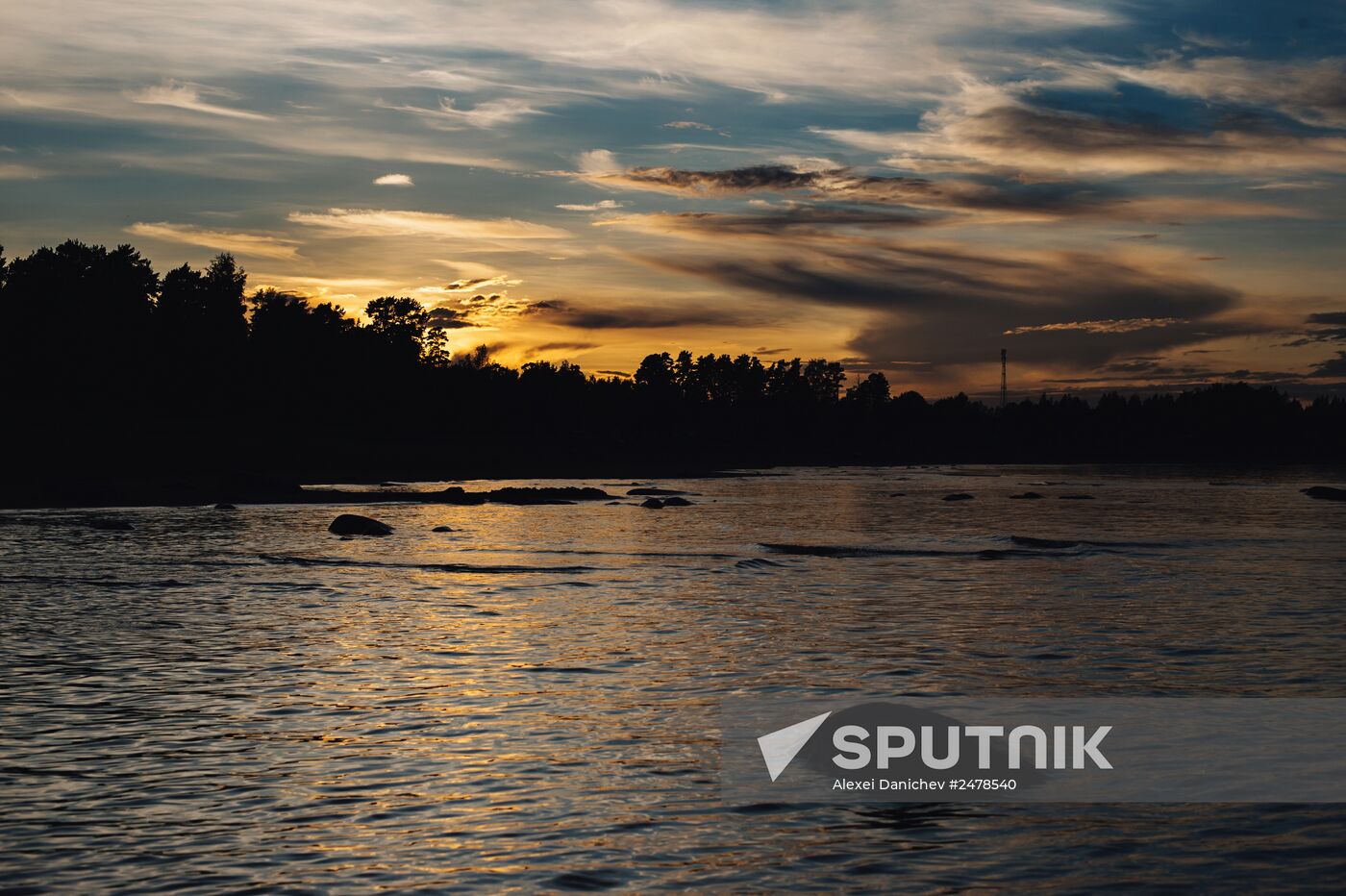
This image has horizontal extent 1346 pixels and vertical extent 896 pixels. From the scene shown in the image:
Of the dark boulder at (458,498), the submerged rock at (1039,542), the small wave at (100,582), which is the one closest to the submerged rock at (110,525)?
the small wave at (100,582)

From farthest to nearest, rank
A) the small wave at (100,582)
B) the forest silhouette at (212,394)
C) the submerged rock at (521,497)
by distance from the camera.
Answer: the forest silhouette at (212,394)
the submerged rock at (521,497)
the small wave at (100,582)

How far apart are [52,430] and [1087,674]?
10130cm

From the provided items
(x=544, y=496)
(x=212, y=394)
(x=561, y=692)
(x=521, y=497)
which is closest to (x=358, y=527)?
(x=521, y=497)

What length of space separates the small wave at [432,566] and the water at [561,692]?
28cm

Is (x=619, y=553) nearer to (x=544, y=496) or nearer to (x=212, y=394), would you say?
(x=544, y=496)

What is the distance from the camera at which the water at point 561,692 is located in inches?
384

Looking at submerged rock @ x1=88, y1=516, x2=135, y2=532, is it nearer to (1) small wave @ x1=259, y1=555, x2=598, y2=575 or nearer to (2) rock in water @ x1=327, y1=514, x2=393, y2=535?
(2) rock in water @ x1=327, y1=514, x2=393, y2=535

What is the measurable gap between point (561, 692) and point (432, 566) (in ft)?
62.8

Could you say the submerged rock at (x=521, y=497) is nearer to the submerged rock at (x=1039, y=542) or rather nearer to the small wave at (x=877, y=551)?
the small wave at (x=877, y=551)

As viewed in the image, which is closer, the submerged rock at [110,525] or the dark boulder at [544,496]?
the submerged rock at [110,525]

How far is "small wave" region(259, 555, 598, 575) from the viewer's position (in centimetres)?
3419

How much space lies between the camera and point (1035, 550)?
42406 mm

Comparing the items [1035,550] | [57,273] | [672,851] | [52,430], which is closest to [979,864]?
[672,851]

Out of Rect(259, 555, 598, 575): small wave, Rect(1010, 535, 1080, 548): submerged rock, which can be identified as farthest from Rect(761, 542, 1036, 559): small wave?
Rect(259, 555, 598, 575): small wave
